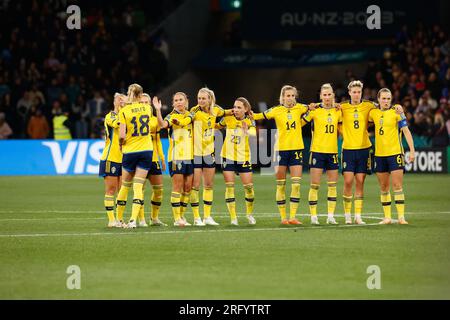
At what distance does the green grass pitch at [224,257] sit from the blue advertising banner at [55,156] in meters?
12.1

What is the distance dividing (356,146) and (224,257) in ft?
15.9

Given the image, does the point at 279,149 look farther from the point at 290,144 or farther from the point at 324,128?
the point at 324,128

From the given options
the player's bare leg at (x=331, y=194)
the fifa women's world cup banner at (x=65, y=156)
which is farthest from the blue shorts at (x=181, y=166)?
the fifa women's world cup banner at (x=65, y=156)

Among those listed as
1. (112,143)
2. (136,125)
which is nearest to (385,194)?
(136,125)

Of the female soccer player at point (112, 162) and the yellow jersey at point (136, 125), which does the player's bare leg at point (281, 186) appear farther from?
the female soccer player at point (112, 162)

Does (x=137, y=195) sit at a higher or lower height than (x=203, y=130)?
lower

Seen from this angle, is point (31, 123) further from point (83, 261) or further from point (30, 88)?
point (83, 261)

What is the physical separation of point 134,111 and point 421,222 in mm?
5329

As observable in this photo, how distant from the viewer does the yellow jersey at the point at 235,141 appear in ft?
57.0

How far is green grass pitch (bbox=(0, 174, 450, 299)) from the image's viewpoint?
11.0 meters

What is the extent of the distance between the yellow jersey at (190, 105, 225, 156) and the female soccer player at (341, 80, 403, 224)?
88.3 inches

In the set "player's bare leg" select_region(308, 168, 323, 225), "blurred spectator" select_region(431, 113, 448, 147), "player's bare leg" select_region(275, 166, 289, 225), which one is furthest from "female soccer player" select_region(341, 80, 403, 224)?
"blurred spectator" select_region(431, 113, 448, 147)

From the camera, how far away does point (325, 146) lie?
1744 cm
